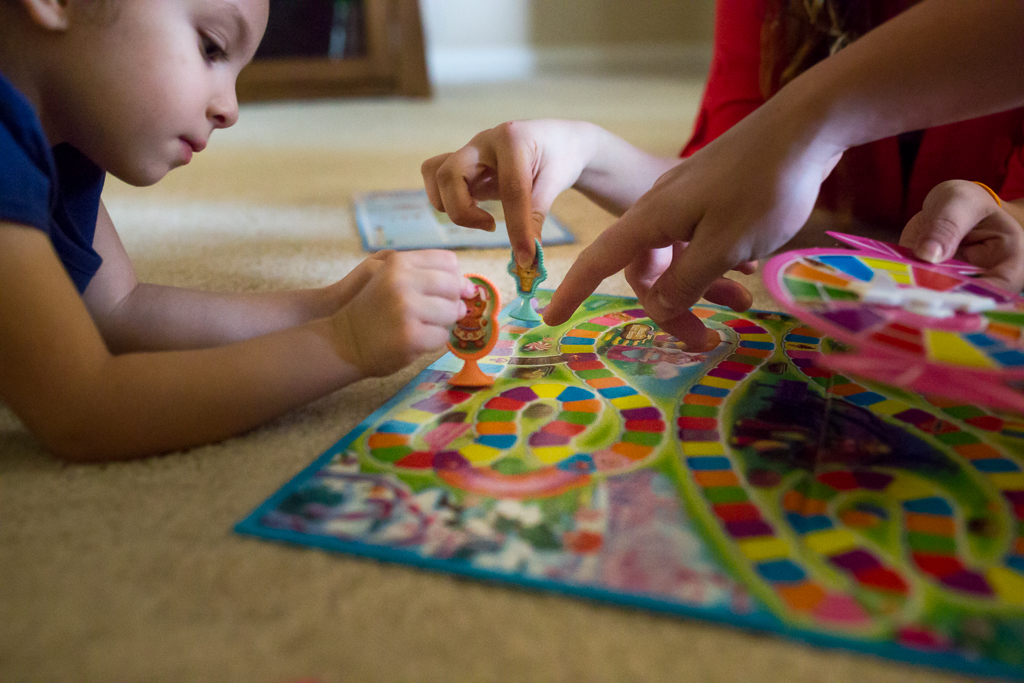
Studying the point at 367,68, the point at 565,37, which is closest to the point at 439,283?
the point at 367,68

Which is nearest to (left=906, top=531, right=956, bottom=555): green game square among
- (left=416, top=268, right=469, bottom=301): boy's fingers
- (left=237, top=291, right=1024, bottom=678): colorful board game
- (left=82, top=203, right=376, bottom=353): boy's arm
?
(left=237, top=291, right=1024, bottom=678): colorful board game

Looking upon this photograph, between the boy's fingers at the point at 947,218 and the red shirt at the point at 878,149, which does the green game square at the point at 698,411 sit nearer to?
the boy's fingers at the point at 947,218

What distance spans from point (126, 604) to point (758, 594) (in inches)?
13.7

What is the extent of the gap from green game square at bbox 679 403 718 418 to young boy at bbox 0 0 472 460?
0.66ft

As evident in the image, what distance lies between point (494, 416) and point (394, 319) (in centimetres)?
11

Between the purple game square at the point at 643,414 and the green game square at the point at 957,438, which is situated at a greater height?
the purple game square at the point at 643,414

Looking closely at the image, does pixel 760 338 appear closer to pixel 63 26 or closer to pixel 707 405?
pixel 707 405

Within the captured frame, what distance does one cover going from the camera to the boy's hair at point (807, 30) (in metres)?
1.08

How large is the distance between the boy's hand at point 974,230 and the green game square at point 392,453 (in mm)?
483

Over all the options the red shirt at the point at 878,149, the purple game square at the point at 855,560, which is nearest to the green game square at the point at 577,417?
the purple game square at the point at 855,560

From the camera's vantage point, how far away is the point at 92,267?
0.68m

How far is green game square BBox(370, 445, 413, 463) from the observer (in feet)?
1.76

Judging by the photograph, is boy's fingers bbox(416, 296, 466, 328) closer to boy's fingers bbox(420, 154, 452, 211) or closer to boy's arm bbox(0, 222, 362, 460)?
boy's arm bbox(0, 222, 362, 460)

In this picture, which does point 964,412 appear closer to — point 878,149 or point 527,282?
point 527,282
